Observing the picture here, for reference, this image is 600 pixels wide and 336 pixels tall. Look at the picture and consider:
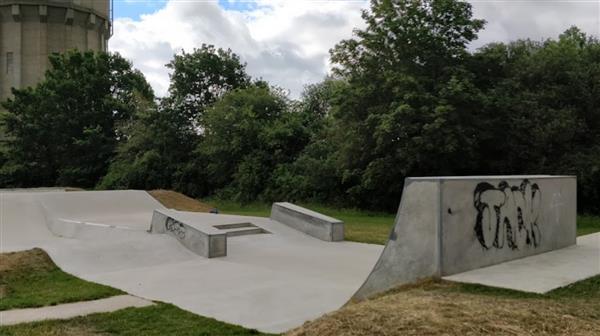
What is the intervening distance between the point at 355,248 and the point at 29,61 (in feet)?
134

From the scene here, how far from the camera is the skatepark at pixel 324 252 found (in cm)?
613

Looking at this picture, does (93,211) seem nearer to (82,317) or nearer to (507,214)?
(82,317)

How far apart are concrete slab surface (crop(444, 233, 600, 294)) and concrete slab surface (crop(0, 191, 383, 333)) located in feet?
5.85

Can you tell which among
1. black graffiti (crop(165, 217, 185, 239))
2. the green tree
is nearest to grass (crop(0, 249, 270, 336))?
black graffiti (crop(165, 217, 185, 239))

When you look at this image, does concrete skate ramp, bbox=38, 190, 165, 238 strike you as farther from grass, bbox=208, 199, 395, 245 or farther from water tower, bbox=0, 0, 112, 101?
water tower, bbox=0, 0, 112, 101

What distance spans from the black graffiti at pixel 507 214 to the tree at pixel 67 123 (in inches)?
1116

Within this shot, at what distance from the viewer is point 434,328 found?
11.9 ft

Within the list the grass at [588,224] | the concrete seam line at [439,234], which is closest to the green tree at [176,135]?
the grass at [588,224]

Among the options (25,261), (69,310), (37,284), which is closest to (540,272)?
(69,310)

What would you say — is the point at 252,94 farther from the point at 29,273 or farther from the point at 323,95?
the point at 29,273

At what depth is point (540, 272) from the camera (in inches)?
255

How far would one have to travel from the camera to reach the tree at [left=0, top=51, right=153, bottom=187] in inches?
1310

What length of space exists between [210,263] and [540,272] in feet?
18.3

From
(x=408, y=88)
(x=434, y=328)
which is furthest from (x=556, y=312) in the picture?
(x=408, y=88)
